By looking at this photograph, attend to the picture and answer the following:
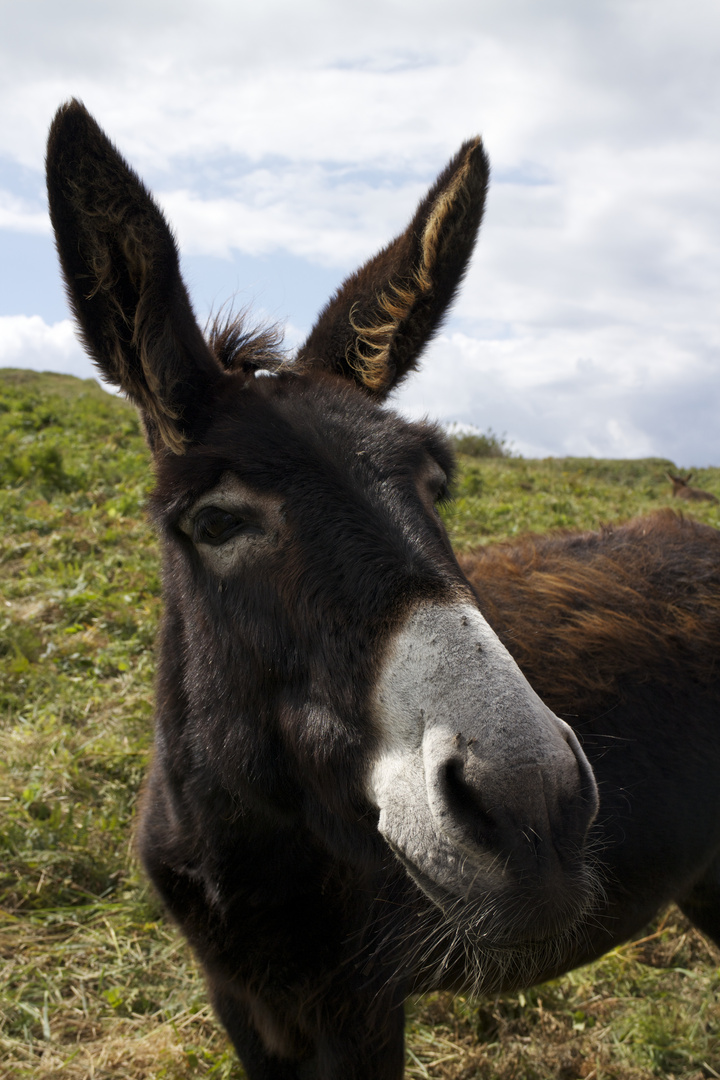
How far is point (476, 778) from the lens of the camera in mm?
1493

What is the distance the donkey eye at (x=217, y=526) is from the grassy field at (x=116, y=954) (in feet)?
8.64

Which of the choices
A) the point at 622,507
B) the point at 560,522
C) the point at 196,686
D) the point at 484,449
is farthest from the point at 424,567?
the point at 484,449

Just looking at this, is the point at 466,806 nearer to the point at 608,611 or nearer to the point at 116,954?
the point at 608,611

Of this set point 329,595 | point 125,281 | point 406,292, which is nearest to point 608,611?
point 406,292

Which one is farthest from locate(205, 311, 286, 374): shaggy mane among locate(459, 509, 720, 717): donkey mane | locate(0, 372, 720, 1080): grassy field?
locate(0, 372, 720, 1080): grassy field

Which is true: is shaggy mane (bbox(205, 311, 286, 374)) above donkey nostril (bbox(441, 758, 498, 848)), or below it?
above

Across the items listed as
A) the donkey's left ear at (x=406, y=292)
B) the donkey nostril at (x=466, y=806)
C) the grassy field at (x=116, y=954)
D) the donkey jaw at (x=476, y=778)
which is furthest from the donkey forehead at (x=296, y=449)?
the grassy field at (x=116, y=954)

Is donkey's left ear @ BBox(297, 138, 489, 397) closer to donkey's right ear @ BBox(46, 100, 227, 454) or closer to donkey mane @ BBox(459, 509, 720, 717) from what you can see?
donkey's right ear @ BBox(46, 100, 227, 454)

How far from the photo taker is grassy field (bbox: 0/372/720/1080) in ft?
11.2

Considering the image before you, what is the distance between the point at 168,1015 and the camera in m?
3.58

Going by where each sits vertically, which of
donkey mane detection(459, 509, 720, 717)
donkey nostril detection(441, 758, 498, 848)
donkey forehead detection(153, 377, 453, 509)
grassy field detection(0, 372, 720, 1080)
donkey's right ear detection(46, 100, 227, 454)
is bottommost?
grassy field detection(0, 372, 720, 1080)

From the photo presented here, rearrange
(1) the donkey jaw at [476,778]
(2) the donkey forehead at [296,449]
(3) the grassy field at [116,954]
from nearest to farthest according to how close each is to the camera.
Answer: (1) the donkey jaw at [476,778]
(2) the donkey forehead at [296,449]
(3) the grassy field at [116,954]

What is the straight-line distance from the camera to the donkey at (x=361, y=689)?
1.62m

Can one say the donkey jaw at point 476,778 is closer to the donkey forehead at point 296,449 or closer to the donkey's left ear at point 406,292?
the donkey forehead at point 296,449
